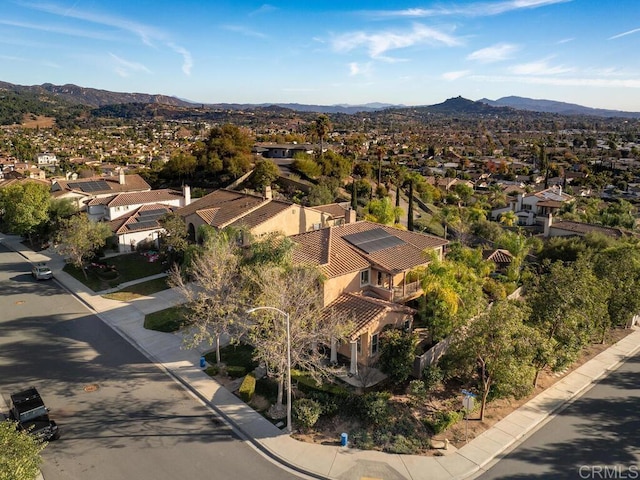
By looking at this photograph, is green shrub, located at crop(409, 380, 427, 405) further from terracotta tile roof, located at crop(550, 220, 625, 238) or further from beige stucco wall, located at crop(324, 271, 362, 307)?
terracotta tile roof, located at crop(550, 220, 625, 238)

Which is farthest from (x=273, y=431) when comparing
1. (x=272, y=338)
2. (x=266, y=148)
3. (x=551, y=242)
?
(x=266, y=148)

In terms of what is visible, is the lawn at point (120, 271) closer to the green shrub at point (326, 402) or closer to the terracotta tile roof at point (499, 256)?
the green shrub at point (326, 402)

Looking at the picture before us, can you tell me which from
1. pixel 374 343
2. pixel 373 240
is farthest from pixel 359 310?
pixel 373 240

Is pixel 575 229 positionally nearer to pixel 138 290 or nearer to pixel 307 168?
pixel 307 168

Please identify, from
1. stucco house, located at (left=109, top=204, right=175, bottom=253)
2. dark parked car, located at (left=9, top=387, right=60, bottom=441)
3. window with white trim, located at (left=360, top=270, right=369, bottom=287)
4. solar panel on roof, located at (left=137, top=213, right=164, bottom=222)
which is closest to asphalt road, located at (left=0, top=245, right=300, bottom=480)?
dark parked car, located at (left=9, top=387, right=60, bottom=441)

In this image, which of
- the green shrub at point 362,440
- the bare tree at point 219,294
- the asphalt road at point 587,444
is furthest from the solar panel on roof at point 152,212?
the asphalt road at point 587,444

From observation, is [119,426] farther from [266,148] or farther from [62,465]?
[266,148]

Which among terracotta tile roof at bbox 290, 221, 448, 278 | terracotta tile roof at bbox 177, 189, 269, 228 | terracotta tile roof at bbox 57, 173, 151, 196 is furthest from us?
terracotta tile roof at bbox 57, 173, 151, 196
